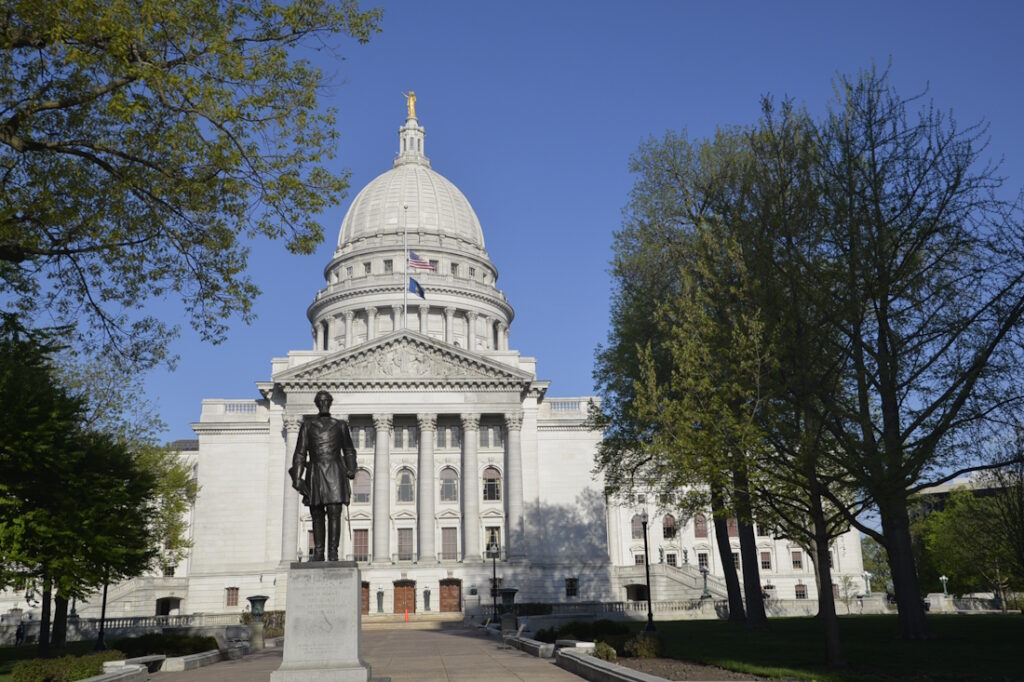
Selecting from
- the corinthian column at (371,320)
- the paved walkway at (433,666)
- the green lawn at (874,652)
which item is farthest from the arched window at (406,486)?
the green lawn at (874,652)

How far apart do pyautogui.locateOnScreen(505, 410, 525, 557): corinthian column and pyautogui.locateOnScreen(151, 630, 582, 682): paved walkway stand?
30.4 m

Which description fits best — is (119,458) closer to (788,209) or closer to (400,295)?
(788,209)

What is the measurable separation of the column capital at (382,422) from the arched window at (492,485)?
851 cm

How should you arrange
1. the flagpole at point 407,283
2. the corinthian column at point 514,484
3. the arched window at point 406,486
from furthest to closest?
the flagpole at point 407,283 → the arched window at point 406,486 → the corinthian column at point 514,484

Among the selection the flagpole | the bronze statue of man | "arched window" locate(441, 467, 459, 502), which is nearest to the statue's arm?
the bronze statue of man

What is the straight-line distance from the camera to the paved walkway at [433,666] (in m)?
21.1

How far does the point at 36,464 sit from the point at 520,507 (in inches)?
1742

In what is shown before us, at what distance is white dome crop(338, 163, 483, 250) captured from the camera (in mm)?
101000

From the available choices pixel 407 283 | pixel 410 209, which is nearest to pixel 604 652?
pixel 407 283

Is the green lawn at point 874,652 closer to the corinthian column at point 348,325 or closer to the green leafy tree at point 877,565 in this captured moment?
the corinthian column at point 348,325

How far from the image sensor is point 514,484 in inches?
2697

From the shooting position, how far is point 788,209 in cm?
2372

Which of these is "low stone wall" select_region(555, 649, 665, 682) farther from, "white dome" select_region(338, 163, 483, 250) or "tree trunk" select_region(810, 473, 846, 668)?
"white dome" select_region(338, 163, 483, 250)

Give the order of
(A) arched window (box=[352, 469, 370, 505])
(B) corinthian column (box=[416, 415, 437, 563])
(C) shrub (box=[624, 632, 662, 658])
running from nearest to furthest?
(C) shrub (box=[624, 632, 662, 658]) < (B) corinthian column (box=[416, 415, 437, 563]) < (A) arched window (box=[352, 469, 370, 505])
